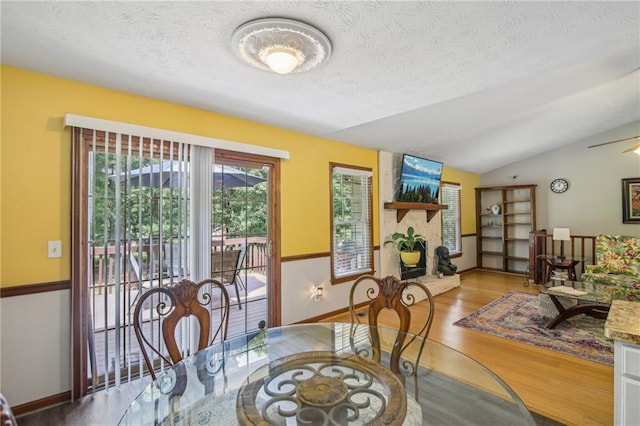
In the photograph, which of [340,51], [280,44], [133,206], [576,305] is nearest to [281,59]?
[280,44]

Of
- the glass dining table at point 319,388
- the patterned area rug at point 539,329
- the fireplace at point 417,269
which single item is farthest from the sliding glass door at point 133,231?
the patterned area rug at point 539,329

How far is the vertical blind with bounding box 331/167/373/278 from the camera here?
4168 mm

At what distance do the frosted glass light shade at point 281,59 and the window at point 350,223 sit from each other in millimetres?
2259

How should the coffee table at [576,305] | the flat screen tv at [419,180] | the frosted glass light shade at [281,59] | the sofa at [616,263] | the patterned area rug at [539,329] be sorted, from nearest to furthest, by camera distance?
the frosted glass light shade at [281,59]
the patterned area rug at [539,329]
the coffee table at [576,305]
the sofa at [616,263]
the flat screen tv at [419,180]

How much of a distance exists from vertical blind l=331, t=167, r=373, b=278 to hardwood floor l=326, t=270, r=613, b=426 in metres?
0.76

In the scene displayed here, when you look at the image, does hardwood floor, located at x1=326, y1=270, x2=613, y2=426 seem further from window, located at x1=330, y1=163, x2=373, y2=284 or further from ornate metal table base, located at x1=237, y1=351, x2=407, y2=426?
ornate metal table base, located at x1=237, y1=351, x2=407, y2=426

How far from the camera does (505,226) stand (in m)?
7.20

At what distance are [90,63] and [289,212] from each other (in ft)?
7.19

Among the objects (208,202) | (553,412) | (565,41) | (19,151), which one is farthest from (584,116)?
(19,151)

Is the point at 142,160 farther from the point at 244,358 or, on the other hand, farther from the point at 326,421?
the point at 326,421

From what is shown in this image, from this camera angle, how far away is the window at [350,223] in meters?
4.14

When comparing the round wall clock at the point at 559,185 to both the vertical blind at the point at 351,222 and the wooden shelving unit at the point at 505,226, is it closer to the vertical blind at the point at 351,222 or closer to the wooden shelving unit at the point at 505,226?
the wooden shelving unit at the point at 505,226

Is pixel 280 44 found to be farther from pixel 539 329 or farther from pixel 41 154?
pixel 539 329

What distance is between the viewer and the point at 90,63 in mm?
1960
